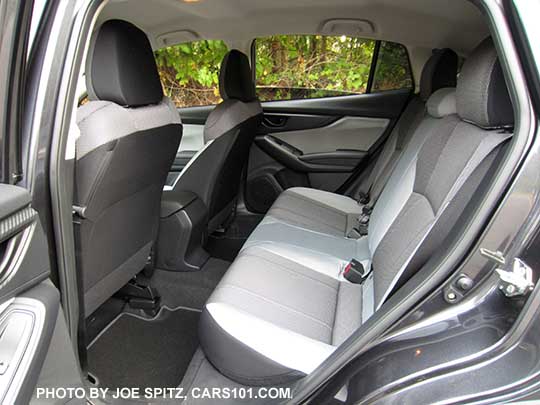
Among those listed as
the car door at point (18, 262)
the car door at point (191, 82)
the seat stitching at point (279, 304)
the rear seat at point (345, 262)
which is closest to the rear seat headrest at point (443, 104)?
the rear seat at point (345, 262)

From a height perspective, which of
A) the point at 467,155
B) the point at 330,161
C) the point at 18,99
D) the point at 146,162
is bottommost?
the point at 330,161

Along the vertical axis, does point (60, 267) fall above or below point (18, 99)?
below

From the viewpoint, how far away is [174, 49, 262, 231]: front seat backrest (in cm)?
221

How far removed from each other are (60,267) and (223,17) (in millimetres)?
1794

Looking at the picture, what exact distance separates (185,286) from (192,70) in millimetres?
1588

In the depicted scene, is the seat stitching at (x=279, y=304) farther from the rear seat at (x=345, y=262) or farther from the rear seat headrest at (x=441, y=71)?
the rear seat headrest at (x=441, y=71)

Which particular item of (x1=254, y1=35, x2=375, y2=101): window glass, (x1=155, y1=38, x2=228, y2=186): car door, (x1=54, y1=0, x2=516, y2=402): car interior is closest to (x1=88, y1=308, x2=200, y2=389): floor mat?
(x1=54, y1=0, x2=516, y2=402): car interior

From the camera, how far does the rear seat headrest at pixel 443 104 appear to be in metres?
1.69

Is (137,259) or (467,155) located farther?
(137,259)

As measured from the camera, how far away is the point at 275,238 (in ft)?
6.06

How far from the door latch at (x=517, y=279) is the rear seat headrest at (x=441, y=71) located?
1.52 m

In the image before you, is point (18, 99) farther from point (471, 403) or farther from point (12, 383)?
point (471, 403)

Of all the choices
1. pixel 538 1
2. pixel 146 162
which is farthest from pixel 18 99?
pixel 538 1

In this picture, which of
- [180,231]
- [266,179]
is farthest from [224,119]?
[266,179]
